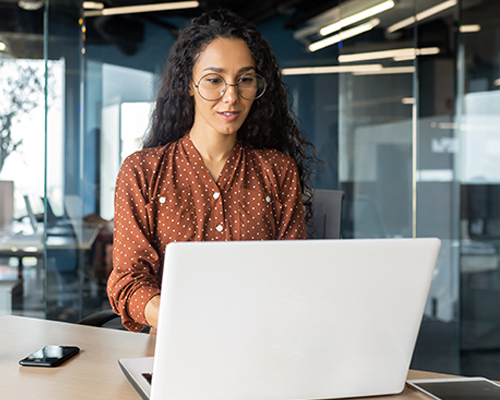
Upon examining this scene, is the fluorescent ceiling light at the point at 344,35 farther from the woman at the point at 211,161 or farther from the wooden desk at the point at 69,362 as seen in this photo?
the wooden desk at the point at 69,362

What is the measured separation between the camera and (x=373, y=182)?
3842 millimetres

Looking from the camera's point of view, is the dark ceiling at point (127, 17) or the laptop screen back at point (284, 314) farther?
the dark ceiling at point (127, 17)

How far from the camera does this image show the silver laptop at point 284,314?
Answer: 2.55 ft

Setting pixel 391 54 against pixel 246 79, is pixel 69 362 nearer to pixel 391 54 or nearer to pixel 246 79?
pixel 246 79

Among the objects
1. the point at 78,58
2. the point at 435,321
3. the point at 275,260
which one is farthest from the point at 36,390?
the point at 435,321

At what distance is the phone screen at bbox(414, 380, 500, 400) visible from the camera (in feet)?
3.34

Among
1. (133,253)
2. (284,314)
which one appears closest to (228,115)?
(133,253)

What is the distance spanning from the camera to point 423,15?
3734 millimetres

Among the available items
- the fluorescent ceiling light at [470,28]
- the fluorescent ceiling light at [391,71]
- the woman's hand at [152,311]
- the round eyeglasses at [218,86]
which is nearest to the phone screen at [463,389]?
the woman's hand at [152,311]

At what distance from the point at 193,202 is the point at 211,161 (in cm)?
17

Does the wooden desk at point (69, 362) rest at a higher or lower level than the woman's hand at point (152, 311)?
lower

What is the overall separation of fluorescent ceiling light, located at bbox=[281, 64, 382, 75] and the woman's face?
214 cm

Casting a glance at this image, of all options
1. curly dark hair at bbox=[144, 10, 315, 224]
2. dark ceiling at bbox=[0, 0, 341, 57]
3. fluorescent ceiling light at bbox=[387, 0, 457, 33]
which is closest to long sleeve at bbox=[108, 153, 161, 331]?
curly dark hair at bbox=[144, 10, 315, 224]

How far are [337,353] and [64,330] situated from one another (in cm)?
92
